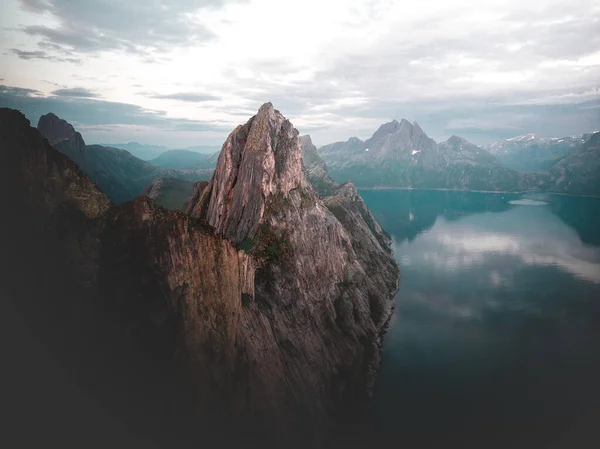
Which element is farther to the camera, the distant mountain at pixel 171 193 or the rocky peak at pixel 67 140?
the distant mountain at pixel 171 193

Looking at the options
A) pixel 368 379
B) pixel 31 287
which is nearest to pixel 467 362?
pixel 368 379

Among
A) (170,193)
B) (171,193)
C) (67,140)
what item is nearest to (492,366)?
Answer: (170,193)

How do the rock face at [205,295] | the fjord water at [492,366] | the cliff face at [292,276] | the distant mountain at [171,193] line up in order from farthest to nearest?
the distant mountain at [171,193]
the cliff face at [292,276]
the fjord water at [492,366]
the rock face at [205,295]

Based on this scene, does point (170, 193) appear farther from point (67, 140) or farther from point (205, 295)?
point (205, 295)

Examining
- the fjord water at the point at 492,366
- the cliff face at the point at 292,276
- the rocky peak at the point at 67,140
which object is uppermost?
the rocky peak at the point at 67,140

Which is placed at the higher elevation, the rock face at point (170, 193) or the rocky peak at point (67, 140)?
the rocky peak at point (67, 140)

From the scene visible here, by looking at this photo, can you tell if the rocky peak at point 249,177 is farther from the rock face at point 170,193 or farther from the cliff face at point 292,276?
the rock face at point 170,193

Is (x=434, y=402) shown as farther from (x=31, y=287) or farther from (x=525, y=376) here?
(x=31, y=287)

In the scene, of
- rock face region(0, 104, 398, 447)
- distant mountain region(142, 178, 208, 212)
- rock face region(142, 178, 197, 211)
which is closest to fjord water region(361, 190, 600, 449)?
rock face region(0, 104, 398, 447)

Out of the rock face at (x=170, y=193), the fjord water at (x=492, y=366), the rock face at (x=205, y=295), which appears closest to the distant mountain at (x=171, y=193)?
the rock face at (x=170, y=193)
